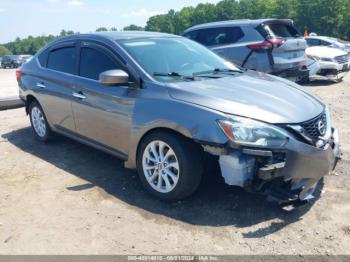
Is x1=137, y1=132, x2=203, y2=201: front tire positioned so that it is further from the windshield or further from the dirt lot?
the windshield

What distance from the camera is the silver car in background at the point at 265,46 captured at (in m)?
9.37

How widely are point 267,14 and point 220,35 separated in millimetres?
68870

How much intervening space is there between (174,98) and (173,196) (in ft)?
3.21

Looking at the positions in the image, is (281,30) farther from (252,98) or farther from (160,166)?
(160,166)

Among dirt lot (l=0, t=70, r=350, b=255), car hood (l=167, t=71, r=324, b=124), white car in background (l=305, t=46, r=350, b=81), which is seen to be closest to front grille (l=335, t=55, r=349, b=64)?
white car in background (l=305, t=46, r=350, b=81)

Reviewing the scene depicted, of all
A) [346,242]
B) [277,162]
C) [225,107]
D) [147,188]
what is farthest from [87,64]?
[346,242]

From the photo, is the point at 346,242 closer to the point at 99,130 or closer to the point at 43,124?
the point at 99,130

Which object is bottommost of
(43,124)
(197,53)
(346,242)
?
(346,242)

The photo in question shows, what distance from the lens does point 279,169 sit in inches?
139

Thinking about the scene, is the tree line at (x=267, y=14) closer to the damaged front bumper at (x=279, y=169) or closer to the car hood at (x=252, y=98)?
the car hood at (x=252, y=98)

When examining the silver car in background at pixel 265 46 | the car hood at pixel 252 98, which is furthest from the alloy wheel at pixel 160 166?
the silver car in background at pixel 265 46

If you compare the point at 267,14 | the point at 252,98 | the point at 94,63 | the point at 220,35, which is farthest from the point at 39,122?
the point at 267,14

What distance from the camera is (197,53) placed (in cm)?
514

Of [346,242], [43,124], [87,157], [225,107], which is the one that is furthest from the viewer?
[43,124]
